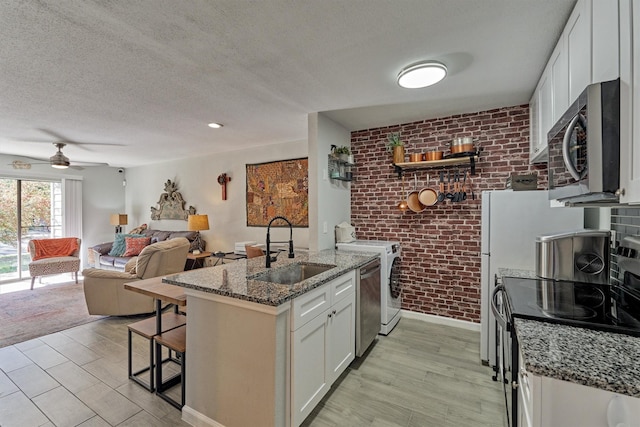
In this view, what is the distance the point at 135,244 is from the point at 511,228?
647 centimetres

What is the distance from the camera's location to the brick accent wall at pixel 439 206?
120 inches

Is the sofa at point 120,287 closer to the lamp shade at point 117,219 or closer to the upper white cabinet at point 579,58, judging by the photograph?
the lamp shade at point 117,219

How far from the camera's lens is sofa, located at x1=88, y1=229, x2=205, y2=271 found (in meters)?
5.49

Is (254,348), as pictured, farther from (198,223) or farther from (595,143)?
(198,223)

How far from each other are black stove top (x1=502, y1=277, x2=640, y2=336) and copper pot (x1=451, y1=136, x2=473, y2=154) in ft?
5.38

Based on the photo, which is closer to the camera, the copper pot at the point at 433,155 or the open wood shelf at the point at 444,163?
the open wood shelf at the point at 444,163

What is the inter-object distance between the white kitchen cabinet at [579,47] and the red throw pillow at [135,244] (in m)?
6.72

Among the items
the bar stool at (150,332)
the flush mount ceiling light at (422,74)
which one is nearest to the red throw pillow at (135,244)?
the bar stool at (150,332)

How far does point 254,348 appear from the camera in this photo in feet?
5.24

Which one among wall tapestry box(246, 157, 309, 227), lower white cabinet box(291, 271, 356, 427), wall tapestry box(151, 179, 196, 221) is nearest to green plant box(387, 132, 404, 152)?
wall tapestry box(246, 157, 309, 227)

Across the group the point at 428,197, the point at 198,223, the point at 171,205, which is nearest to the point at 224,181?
the point at 198,223

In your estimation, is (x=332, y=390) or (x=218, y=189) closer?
(x=332, y=390)

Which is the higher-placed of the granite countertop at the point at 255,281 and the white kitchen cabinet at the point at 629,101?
the white kitchen cabinet at the point at 629,101

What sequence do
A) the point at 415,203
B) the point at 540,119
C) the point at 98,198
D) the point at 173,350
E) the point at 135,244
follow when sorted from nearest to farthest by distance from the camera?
the point at 173,350 < the point at 540,119 < the point at 415,203 < the point at 135,244 < the point at 98,198
